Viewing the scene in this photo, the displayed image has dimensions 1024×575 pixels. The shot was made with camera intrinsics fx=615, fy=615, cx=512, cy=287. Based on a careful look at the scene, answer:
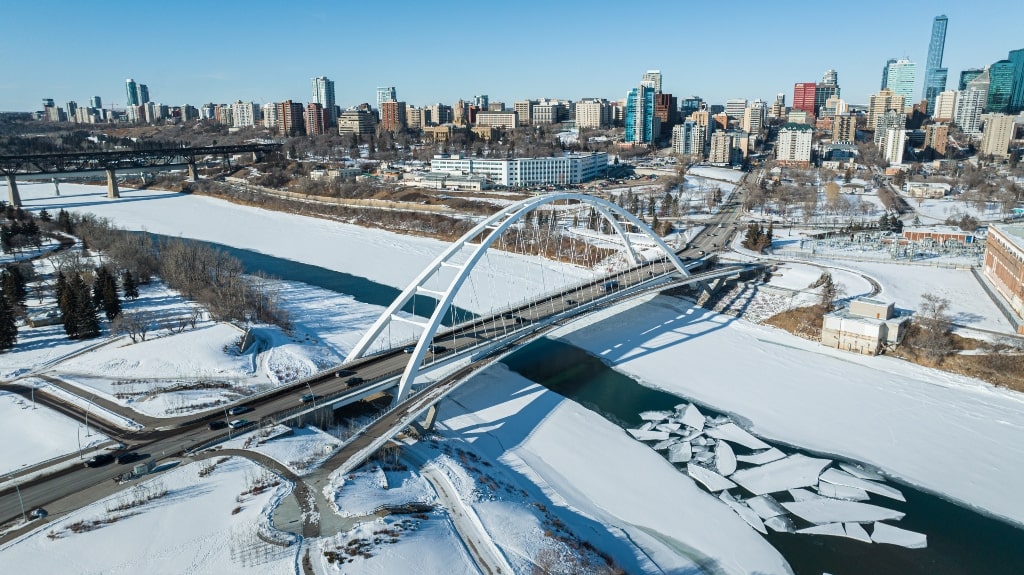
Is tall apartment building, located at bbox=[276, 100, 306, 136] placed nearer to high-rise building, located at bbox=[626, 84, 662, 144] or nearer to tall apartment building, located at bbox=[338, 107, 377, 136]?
tall apartment building, located at bbox=[338, 107, 377, 136]

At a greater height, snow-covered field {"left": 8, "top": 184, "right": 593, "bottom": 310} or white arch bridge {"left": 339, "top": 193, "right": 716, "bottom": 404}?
white arch bridge {"left": 339, "top": 193, "right": 716, "bottom": 404}

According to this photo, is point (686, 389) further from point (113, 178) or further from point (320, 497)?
point (113, 178)

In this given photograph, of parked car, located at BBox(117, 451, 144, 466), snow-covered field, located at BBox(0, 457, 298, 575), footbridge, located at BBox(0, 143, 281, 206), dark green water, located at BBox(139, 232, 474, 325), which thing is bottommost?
dark green water, located at BBox(139, 232, 474, 325)

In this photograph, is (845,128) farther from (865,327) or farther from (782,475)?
(782,475)

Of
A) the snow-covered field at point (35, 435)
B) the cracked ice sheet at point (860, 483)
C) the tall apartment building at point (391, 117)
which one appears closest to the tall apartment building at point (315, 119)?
the tall apartment building at point (391, 117)

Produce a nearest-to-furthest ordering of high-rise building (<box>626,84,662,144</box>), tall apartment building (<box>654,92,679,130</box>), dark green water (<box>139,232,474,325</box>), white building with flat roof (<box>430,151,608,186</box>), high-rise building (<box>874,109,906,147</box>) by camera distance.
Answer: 1. dark green water (<box>139,232,474,325</box>)
2. white building with flat roof (<box>430,151,608,186</box>)
3. high-rise building (<box>874,109,906,147</box>)
4. high-rise building (<box>626,84,662,144</box>)
5. tall apartment building (<box>654,92,679,130</box>)

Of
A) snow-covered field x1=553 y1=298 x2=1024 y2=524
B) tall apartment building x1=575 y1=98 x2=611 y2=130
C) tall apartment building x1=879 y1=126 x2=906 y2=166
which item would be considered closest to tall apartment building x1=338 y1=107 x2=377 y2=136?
tall apartment building x1=575 y1=98 x2=611 y2=130
